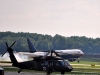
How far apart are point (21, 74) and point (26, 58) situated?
7216 centimetres

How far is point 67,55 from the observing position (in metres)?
172

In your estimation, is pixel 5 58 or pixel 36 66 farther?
pixel 5 58

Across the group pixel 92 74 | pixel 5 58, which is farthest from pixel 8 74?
pixel 5 58

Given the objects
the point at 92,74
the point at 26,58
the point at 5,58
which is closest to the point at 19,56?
the point at 26,58

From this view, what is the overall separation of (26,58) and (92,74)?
6843cm

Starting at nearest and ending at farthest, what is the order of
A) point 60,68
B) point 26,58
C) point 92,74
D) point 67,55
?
point 60,68, point 92,74, point 26,58, point 67,55

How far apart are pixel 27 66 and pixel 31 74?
2173 mm

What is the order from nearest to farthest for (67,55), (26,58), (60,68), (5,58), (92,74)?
(60,68) → (92,74) → (5,58) → (26,58) → (67,55)

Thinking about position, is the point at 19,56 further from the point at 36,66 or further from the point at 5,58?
the point at 36,66

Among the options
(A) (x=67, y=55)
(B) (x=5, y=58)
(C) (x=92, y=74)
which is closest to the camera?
(C) (x=92, y=74)

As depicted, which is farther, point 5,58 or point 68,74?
point 5,58

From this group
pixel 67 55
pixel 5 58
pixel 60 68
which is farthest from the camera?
pixel 67 55

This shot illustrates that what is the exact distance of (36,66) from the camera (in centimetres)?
8969

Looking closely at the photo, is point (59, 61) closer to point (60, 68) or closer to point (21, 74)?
point (60, 68)
